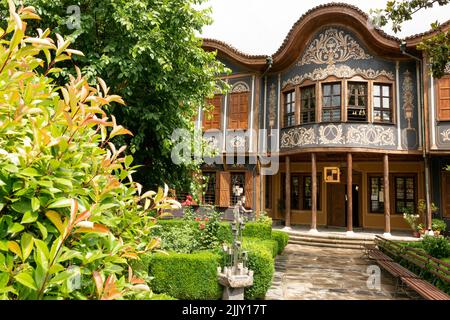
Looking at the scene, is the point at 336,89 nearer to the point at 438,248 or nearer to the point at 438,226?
the point at 438,226

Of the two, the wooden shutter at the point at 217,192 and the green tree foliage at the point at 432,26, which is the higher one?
the green tree foliage at the point at 432,26

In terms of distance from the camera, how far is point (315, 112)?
15.1 metres

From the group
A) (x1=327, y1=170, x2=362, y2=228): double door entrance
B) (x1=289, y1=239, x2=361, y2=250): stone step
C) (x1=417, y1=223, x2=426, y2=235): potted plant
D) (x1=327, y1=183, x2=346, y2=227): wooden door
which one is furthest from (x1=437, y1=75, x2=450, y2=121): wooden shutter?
(x1=289, y1=239, x2=361, y2=250): stone step

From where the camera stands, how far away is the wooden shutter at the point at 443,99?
1388 cm

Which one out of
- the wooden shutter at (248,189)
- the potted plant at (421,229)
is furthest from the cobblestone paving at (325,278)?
the wooden shutter at (248,189)

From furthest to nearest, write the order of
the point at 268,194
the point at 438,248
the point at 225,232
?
the point at 268,194
the point at 225,232
the point at 438,248

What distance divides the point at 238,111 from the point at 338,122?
199 inches

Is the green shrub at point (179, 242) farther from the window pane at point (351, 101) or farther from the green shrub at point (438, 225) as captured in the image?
the green shrub at point (438, 225)

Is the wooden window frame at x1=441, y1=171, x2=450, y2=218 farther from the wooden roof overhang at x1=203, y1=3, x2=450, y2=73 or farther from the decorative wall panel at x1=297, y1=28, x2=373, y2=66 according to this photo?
the decorative wall panel at x1=297, y1=28, x2=373, y2=66

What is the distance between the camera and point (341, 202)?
18188mm

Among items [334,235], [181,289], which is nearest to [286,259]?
[334,235]

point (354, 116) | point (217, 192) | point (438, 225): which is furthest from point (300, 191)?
point (438, 225)

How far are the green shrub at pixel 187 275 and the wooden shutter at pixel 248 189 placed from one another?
9.77 meters

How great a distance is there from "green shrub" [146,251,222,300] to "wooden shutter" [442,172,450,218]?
12.5m
